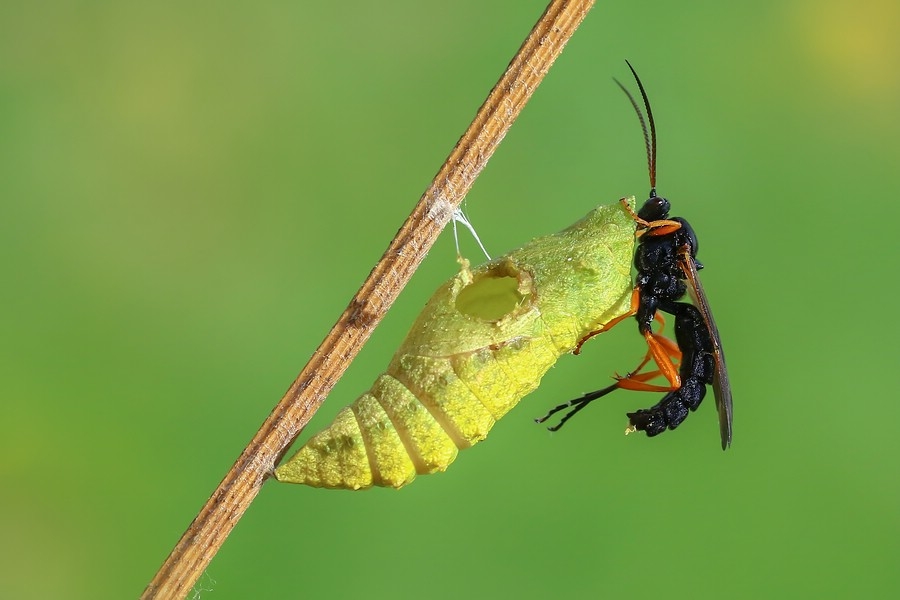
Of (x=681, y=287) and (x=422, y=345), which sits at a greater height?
(x=422, y=345)

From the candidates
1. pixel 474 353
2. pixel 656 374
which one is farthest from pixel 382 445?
pixel 656 374

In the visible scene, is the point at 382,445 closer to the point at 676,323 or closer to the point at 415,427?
the point at 415,427

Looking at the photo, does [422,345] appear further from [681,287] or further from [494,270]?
[681,287]

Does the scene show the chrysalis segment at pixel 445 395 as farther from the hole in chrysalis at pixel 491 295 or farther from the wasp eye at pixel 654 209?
the wasp eye at pixel 654 209

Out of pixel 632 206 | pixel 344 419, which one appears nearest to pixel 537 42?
pixel 632 206

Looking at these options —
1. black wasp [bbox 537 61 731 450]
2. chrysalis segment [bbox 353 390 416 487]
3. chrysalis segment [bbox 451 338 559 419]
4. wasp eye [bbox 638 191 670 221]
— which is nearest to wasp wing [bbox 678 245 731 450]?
black wasp [bbox 537 61 731 450]

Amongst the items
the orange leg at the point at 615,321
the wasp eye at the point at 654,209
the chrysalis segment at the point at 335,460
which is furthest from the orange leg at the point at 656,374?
the chrysalis segment at the point at 335,460
